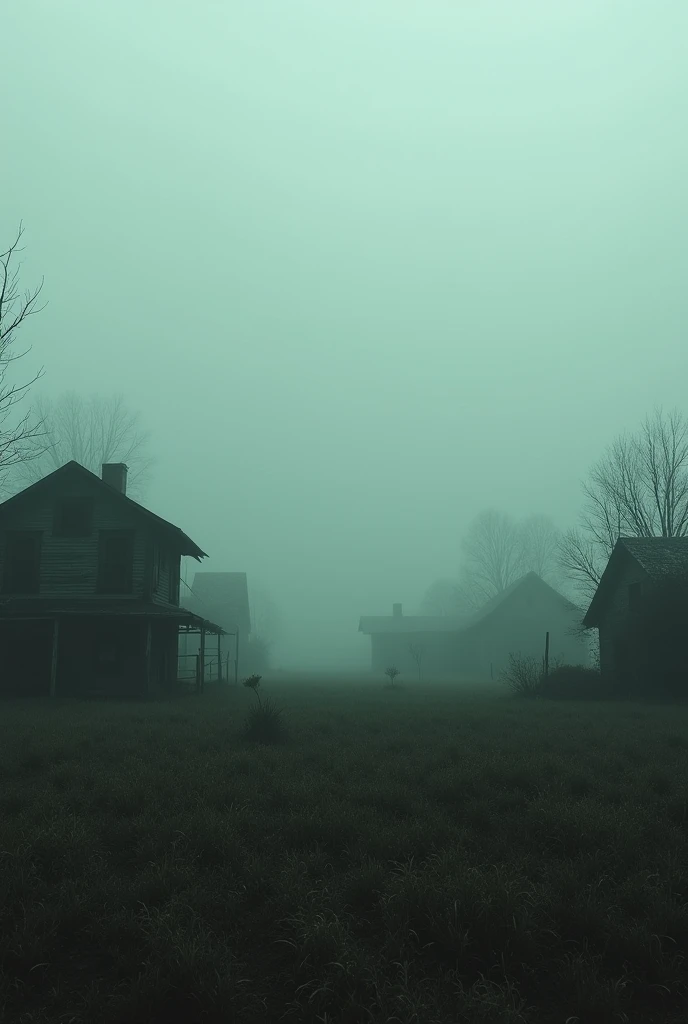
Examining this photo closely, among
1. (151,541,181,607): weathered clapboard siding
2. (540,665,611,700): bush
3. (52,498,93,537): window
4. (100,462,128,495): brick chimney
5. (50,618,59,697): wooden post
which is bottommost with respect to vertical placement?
(540,665,611,700): bush

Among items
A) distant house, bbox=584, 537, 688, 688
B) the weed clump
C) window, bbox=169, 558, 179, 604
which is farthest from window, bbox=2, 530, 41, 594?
distant house, bbox=584, 537, 688, 688

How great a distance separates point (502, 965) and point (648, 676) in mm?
25528

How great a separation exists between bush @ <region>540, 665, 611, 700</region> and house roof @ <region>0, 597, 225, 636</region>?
48.0 feet

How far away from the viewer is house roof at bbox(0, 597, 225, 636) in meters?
25.3

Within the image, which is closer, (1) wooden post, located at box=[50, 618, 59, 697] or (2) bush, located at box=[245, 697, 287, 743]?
(2) bush, located at box=[245, 697, 287, 743]

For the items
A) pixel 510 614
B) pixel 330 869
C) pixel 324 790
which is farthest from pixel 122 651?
pixel 510 614

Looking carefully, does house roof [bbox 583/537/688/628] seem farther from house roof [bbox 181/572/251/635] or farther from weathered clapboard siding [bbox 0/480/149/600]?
house roof [bbox 181/572/251/635]

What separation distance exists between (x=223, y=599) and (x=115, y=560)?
126 ft

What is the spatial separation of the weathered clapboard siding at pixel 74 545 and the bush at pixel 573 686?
1669 centimetres

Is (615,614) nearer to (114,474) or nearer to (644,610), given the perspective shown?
(644,610)

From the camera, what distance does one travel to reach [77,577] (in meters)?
27.8

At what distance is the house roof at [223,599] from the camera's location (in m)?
63.2

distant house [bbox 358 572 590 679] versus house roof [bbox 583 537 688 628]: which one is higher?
house roof [bbox 583 537 688 628]

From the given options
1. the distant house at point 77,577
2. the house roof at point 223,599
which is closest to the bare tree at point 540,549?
the house roof at point 223,599
